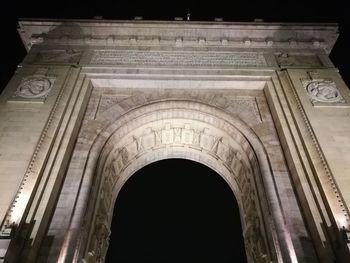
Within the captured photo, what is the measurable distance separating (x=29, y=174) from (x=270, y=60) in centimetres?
855

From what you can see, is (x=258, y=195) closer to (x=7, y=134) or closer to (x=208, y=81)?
(x=208, y=81)

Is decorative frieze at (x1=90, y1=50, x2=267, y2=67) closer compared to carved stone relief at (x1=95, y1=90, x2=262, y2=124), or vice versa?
carved stone relief at (x1=95, y1=90, x2=262, y2=124)

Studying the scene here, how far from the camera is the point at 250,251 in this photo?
8984 millimetres

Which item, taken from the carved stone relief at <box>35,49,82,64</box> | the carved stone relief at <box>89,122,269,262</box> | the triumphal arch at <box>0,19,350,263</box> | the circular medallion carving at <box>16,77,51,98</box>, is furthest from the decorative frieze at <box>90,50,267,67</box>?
the carved stone relief at <box>89,122,269,262</box>

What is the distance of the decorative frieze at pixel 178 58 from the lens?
10766 mm

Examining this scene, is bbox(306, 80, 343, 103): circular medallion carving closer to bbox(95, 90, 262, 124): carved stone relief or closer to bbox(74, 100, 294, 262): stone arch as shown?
bbox(95, 90, 262, 124): carved stone relief

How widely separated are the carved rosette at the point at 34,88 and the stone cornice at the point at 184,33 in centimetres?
240

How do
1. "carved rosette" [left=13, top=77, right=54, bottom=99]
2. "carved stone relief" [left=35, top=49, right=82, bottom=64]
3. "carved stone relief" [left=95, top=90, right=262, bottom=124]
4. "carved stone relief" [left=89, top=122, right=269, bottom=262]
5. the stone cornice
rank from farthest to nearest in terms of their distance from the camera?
the stone cornice < "carved stone relief" [left=35, top=49, right=82, bottom=64] < "carved stone relief" [left=95, top=90, right=262, bottom=124] < "carved rosette" [left=13, top=77, right=54, bottom=99] < "carved stone relief" [left=89, top=122, right=269, bottom=262]

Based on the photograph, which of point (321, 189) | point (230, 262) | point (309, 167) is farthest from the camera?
point (230, 262)

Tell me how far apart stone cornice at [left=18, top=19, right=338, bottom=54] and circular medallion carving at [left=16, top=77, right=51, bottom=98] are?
2.42 meters

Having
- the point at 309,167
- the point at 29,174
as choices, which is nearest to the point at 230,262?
the point at 309,167

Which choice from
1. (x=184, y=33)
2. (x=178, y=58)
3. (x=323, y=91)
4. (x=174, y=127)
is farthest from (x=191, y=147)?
(x=323, y=91)

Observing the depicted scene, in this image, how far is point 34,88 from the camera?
9.45 meters

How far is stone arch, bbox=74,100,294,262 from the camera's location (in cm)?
749
